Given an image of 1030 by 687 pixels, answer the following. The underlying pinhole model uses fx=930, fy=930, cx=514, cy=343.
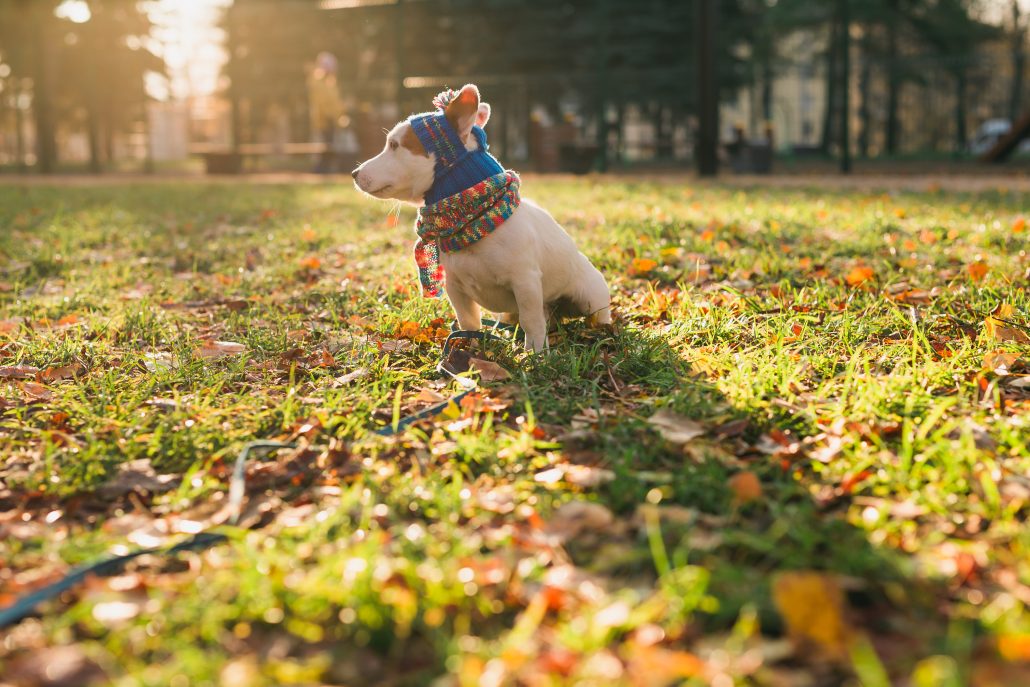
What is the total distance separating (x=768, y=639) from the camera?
1523mm

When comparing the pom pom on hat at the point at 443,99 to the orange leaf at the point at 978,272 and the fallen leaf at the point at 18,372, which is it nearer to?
the fallen leaf at the point at 18,372

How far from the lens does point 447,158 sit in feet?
10.3

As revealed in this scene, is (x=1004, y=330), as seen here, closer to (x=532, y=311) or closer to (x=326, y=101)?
(x=532, y=311)

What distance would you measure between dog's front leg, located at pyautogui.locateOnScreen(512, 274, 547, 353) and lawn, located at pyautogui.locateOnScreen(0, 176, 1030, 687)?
0.33ft

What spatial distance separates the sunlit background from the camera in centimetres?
1576

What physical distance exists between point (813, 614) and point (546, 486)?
791mm

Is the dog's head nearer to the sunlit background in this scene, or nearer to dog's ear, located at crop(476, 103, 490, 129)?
dog's ear, located at crop(476, 103, 490, 129)

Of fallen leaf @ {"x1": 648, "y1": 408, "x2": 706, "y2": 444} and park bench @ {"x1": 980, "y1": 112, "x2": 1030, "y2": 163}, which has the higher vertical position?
park bench @ {"x1": 980, "y1": 112, "x2": 1030, "y2": 163}

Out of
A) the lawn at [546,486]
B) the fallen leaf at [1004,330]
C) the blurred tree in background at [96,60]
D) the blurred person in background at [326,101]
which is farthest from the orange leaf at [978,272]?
the blurred tree in background at [96,60]

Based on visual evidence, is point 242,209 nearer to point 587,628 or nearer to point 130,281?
point 130,281

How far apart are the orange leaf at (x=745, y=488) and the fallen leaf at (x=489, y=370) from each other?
107 centimetres

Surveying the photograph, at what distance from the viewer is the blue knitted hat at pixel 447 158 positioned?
3.10 meters

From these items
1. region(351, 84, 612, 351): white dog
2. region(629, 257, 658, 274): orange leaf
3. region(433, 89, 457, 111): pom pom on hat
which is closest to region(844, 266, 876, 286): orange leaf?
region(629, 257, 658, 274): orange leaf

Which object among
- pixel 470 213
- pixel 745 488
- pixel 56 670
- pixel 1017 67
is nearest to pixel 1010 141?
pixel 1017 67
